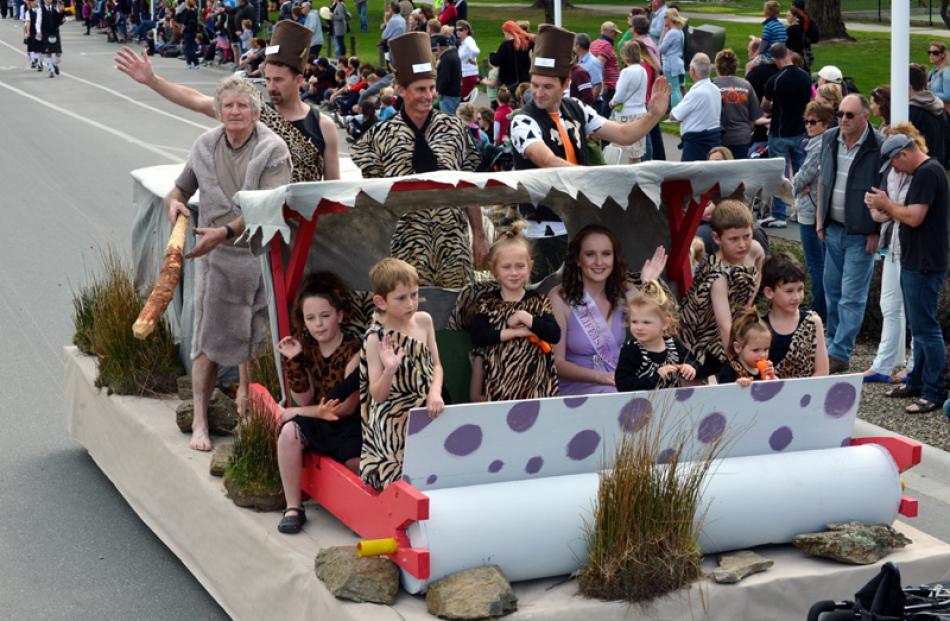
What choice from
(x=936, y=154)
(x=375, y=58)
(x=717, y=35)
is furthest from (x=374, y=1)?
(x=936, y=154)

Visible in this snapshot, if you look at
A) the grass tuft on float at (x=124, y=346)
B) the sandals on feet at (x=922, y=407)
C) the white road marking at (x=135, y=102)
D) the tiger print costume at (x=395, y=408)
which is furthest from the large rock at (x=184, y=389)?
the white road marking at (x=135, y=102)

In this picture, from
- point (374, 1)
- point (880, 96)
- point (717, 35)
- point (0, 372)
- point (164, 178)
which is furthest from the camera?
point (374, 1)

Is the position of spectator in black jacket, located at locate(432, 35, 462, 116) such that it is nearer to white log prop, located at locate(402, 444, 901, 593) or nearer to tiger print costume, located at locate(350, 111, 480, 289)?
tiger print costume, located at locate(350, 111, 480, 289)

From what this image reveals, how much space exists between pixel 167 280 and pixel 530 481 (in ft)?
8.40

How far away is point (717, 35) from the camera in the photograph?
28.8m

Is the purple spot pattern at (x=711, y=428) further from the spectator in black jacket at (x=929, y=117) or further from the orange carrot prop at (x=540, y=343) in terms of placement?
the spectator in black jacket at (x=929, y=117)

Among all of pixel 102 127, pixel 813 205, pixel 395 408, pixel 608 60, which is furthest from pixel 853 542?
pixel 102 127

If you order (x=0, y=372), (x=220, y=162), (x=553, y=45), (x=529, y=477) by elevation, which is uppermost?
(x=553, y=45)

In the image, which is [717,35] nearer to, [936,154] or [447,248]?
[936,154]

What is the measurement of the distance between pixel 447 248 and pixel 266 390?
1.31m

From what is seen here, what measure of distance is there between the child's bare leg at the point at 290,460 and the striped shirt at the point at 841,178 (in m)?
5.55

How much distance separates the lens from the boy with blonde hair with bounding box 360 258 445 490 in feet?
20.0

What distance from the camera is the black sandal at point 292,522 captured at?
638 cm

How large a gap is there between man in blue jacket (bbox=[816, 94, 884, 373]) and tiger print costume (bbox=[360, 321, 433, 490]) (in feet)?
17.6
